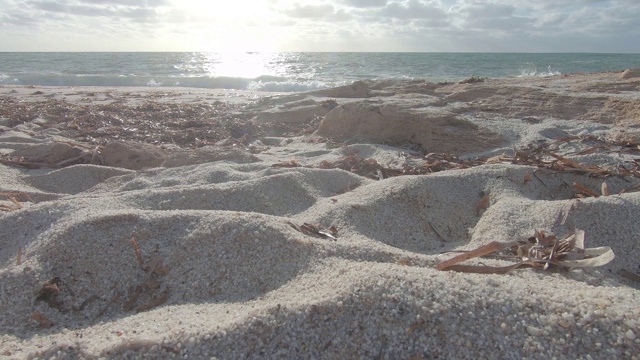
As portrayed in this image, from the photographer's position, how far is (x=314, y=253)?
1.89 meters

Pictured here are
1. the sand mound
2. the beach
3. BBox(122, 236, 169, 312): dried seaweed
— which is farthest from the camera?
the sand mound

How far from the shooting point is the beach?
135 centimetres

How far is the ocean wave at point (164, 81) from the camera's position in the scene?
15.8 m

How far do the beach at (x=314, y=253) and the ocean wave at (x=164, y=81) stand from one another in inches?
461

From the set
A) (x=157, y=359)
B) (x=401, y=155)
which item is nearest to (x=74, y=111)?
(x=401, y=155)

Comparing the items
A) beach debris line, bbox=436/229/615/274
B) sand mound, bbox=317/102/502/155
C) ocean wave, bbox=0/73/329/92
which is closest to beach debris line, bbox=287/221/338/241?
beach debris line, bbox=436/229/615/274

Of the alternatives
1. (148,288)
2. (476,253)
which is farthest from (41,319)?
(476,253)

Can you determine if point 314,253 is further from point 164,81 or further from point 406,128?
point 164,81

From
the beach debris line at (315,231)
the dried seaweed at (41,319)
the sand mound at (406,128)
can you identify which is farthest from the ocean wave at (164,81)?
the dried seaweed at (41,319)

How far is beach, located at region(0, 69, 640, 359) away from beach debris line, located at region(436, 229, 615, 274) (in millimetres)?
36

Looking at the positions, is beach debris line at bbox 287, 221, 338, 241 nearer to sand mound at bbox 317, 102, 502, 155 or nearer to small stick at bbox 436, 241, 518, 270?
small stick at bbox 436, 241, 518, 270

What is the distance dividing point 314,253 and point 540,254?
0.92 m

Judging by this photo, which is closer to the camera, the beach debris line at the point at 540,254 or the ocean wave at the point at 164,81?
the beach debris line at the point at 540,254

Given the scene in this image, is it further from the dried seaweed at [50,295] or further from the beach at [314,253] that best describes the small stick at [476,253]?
the dried seaweed at [50,295]
